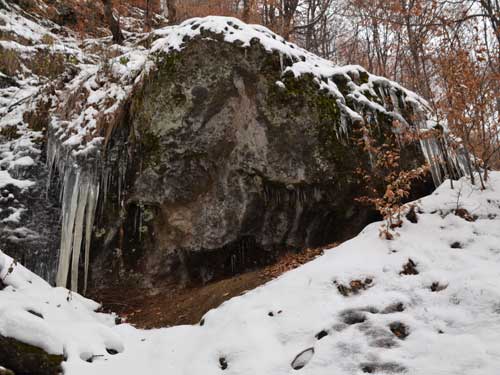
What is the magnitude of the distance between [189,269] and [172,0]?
7.45m

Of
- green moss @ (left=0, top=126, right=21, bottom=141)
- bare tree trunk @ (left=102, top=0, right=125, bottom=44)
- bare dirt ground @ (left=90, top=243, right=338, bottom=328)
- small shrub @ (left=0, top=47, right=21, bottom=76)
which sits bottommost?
bare dirt ground @ (left=90, top=243, right=338, bottom=328)

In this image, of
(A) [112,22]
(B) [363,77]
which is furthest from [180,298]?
(A) [112,22]

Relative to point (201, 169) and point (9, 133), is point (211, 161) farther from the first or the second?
point (9, 133)

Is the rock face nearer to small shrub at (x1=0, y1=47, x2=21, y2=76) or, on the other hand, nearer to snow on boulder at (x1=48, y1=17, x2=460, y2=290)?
snow on boulder at (x1=48, y1=17, x2=460, y2=290)

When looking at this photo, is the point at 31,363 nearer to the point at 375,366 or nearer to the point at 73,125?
the point at 375,366

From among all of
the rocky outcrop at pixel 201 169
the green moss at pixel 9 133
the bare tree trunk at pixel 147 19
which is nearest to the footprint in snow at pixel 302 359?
the rocky outcrop at pixel 201 169

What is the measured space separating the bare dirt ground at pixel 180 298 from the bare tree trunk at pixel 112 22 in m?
6.18

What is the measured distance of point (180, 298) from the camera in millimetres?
4758

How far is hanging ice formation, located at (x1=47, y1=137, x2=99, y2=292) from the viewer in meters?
4.94

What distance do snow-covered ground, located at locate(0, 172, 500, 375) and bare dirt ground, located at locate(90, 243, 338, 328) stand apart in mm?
331

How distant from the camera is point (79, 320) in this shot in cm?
368

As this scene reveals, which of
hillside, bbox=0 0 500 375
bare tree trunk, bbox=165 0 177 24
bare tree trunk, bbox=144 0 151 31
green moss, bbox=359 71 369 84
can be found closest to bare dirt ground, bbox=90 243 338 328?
hillside, bbox=0 0 500 375

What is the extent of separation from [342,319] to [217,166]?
9.85ft

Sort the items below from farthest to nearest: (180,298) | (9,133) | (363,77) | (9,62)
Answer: (9,62) → (363,77) → (9,133) → (180,298)
